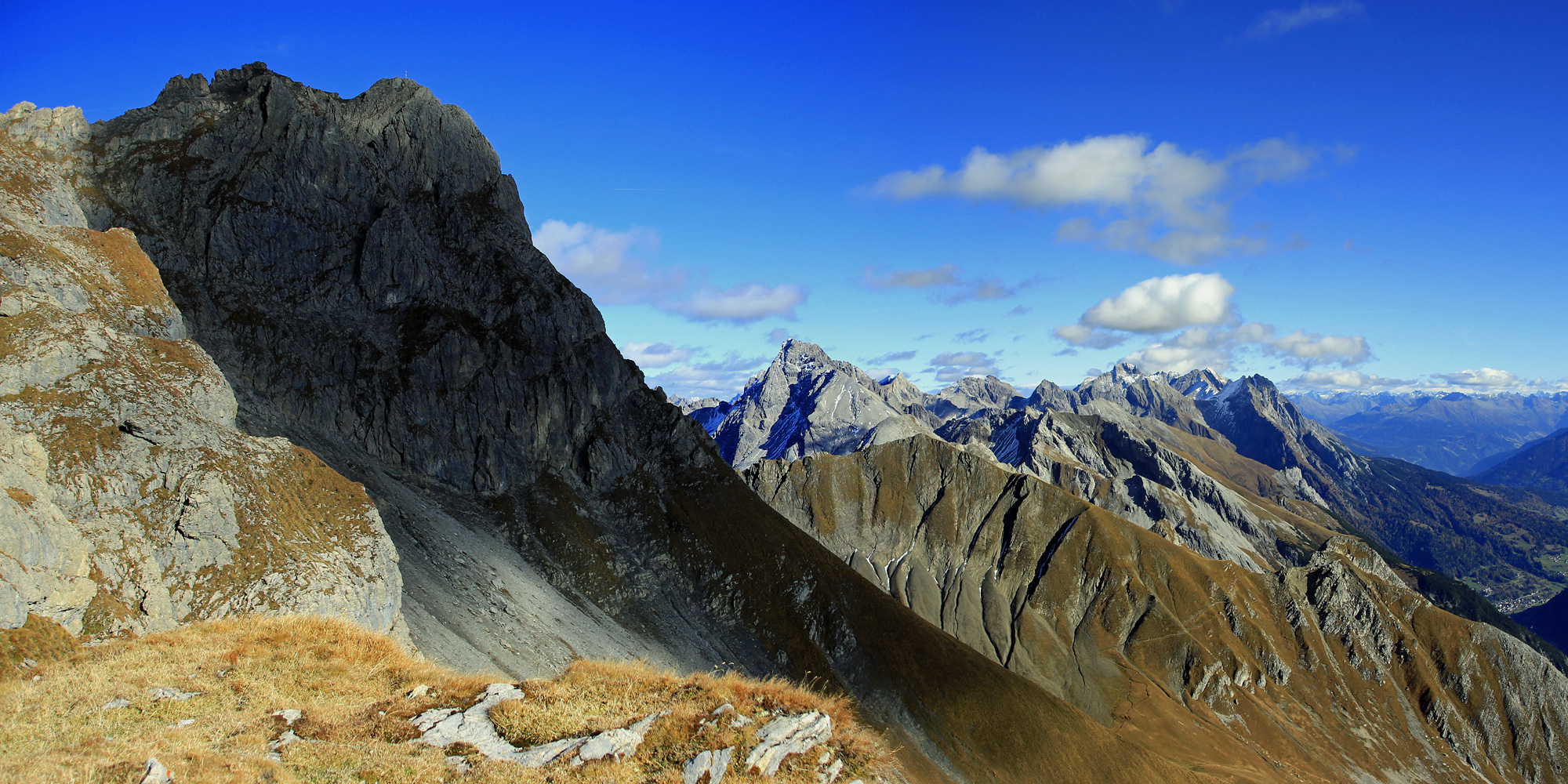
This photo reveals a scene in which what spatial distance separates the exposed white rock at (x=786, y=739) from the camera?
56.9 ft

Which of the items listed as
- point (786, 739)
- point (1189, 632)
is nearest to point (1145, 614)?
point (1189, 632)

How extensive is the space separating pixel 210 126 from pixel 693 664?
107 meters

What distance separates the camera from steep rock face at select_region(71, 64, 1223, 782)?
92250 mm

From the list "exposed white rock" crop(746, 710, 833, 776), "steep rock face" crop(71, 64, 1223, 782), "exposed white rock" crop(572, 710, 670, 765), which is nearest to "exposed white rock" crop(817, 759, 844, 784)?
"exposed white rock" crop(746, 710, 833, 776)

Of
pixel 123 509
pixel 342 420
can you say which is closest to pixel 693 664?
pixel 342 420

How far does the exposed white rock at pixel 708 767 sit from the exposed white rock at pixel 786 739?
1.83 ft

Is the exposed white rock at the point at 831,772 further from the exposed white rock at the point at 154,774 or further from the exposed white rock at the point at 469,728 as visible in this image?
the exposed white rock at the point at 154,774

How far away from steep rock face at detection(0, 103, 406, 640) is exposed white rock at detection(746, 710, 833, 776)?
36.4 m

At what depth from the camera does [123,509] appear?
46219 mm

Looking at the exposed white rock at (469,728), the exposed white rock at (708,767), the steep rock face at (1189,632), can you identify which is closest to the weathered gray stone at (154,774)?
the exposed white rock at (469,728)

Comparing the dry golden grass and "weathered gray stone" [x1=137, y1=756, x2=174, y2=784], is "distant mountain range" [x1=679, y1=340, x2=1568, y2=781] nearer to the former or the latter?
the dry golden grass

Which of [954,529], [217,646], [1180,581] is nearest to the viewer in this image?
[217,646]

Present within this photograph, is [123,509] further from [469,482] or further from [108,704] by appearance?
[469,482]

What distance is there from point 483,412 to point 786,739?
100507mm
